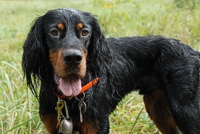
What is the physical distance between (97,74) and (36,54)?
66cm

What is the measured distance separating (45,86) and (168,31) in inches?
154

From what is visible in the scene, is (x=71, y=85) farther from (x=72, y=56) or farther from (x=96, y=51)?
(x=96, y=51)

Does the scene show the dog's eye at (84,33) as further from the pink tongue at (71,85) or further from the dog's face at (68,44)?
the pink tongue at (71,85)

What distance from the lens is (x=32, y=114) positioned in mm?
4438

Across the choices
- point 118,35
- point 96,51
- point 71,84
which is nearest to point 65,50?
point 71,84

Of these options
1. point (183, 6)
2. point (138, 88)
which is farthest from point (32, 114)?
point (183, 6)

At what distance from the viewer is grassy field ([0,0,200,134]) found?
4297 mm

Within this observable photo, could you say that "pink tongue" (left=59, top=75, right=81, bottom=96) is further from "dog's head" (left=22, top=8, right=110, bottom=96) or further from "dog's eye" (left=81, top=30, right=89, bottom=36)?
"dog's eye" (left=81, top=30, right=89, bottom=36)

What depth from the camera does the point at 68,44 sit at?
298 centimetres

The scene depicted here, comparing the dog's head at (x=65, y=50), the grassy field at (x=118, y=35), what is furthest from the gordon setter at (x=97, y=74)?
the grassy field at (x=118, y=35)

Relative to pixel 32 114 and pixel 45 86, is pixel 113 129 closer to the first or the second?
pixel 32 114

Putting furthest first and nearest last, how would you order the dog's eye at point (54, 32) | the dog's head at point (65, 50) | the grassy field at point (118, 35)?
the grassy field at point (118, 35) → the dog's eye at point (54, 32) → the dog's head at point (65, 50)

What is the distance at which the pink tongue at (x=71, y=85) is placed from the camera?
310 centimetres

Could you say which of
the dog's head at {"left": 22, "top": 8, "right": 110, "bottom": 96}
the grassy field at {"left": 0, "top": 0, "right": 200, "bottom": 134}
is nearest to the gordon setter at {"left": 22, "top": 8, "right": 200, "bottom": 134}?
the dog's head at {"left": 22, "top": 8, "right": 110, "bottom": 96}
